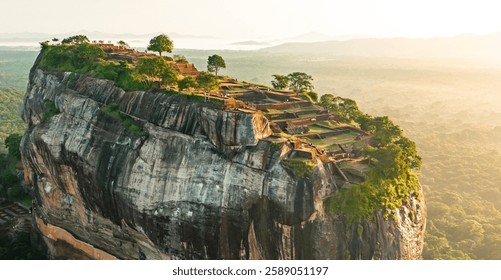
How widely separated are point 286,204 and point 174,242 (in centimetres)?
1093

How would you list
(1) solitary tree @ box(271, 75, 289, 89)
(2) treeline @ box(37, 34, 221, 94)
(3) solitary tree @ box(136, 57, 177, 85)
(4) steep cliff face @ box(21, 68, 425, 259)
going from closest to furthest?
(4) steep cliff face @ box(21, 68, 425, 259)
(3) solitary tree @ box(136, 57, 177, 85)
(2) treeline @ box(37, 34, 221, 94)
(1) solitary tree @ box(271, 75, 289, 89)

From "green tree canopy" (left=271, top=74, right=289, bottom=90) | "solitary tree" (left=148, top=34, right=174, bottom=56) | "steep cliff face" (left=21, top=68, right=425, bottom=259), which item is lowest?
"steep cliff face" (left=21, top=68, right=425, bottom=259)

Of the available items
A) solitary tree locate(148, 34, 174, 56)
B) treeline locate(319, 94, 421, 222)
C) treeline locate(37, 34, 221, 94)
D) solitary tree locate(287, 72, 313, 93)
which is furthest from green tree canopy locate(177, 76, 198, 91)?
solitary tree locate(287, 72, 313, 93)

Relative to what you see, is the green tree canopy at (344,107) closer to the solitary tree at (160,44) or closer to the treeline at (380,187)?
the treeline at (380,187)

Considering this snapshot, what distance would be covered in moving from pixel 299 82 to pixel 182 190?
30.5 m

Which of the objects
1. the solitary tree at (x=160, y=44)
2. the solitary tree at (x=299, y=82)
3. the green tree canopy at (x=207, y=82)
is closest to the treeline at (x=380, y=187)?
the green tree canopy at (x=207, y=82)

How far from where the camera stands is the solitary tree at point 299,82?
59.7 meters

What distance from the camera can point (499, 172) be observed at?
9656cm

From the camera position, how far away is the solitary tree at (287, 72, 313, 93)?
59656mm

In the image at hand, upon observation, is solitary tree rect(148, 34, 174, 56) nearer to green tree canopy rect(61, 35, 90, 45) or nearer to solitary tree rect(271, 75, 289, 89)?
green tree canopy rect(61, 35, 90, 45)

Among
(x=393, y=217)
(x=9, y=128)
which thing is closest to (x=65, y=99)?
(x=393, y=217)

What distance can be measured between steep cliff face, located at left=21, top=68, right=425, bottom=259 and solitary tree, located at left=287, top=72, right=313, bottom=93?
26067 mm

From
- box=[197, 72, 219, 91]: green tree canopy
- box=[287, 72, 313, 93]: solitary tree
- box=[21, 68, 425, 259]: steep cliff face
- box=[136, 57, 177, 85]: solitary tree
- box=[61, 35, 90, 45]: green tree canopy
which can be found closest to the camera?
box=[21, 68, 425, 259]: steep cliff face

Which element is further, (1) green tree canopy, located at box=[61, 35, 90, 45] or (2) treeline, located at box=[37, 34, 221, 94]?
(1) green tree canopy, located at box=[61, 35, 90, 45]
